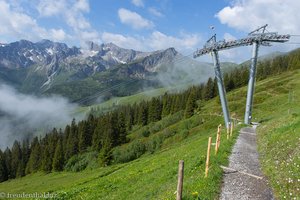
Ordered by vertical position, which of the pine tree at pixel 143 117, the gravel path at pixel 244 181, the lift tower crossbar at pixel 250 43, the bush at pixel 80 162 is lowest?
the bush at pixel 80 162

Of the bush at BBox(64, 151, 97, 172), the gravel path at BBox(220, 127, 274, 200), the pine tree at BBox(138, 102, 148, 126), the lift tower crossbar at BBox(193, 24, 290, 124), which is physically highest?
the lift tower crossbar at BBox(193, 24, 290, 124)

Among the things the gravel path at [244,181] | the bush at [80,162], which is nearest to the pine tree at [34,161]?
the bush at [80,162]

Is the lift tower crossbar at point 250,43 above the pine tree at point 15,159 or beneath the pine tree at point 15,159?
above

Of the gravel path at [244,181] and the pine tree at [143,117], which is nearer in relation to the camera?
the gravel path at [244,181]

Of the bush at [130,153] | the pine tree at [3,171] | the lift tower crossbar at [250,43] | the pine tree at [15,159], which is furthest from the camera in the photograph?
the pine tree at [15,159]

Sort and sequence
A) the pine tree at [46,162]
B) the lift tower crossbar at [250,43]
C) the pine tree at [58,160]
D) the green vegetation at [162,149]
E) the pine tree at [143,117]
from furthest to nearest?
the pine tree at [143,117] < the pine tree at [46,162] < the pine tree at [58,160] < the lift tower crossbar at [250,43] < the green vegetation at [162,149]

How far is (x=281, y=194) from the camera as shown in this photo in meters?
16.1

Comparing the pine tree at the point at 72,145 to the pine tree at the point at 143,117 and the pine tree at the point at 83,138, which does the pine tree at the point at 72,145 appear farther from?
the pine tree at the point at 143,117

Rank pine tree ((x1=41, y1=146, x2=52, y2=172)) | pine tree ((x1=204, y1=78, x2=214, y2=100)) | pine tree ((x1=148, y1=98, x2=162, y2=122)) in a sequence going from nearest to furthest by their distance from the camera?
pine tree ((x1=41, y1=146, x2=52, y2=172)) → pine tree ((x1=204, y1=78, x2=214, y2=100)) → pine tree ((x1=148, y1=98, x2=162, y2=122))

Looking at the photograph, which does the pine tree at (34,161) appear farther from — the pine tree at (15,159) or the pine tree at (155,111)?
the pine tree at (155,111)

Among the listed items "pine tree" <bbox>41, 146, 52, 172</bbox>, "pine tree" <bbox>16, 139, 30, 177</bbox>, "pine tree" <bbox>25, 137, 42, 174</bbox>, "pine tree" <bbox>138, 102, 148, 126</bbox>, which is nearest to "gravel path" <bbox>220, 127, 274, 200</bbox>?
"pine tree" <bbox>41, 146, 52, 172</bbox>

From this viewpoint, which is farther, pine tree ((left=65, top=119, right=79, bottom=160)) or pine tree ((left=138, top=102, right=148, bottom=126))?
pine tree ((left=138, top=102, right=148, bottom=126))

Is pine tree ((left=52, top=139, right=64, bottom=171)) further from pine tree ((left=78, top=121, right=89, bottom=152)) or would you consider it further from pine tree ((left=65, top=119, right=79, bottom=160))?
pine tree ((left=78, top=121, right=89, bottom=152))

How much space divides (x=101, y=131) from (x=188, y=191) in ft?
466
